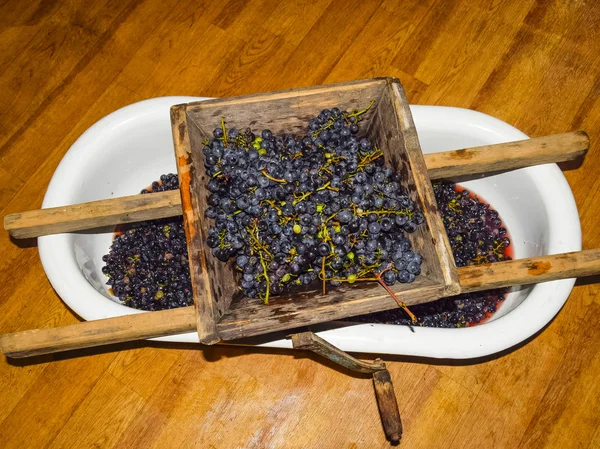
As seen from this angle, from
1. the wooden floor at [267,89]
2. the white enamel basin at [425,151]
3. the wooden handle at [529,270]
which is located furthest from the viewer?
the wooden floor at [267,89]

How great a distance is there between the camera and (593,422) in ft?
5.36

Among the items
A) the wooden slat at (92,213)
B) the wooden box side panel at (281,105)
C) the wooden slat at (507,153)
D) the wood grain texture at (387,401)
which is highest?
the wooden box side panel at (281,105)

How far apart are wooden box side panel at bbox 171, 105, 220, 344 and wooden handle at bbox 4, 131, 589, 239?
106 millimetres

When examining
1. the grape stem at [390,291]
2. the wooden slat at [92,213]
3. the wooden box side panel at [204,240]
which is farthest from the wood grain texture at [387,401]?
the wooden slat at [92,213]

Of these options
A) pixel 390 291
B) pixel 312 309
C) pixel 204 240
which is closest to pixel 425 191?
pixel 390 291

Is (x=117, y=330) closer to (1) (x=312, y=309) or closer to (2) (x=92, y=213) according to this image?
(2) (x=92, y=213)

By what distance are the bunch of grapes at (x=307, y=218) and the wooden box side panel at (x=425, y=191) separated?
0.12 feet

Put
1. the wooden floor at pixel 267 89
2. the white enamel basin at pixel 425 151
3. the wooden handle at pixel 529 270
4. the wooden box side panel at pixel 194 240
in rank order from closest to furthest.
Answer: the wooden box side panel at pixel 194 240 → the wooden handle at pixel 529 270 → the white enamel basin at pixel 425 151 → the wooden floor at pixel 267 89

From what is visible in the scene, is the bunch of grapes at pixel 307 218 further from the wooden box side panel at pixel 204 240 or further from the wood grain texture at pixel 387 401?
the wood grain texture at pixel 387 401

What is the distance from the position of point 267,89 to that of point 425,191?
1156 millimetres

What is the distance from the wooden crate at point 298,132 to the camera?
104 cm

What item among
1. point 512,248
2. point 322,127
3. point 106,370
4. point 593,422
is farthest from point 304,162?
point 593,422

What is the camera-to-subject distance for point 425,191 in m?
1.11

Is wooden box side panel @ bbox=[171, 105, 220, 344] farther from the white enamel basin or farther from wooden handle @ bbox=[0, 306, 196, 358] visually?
the white enamel basin
